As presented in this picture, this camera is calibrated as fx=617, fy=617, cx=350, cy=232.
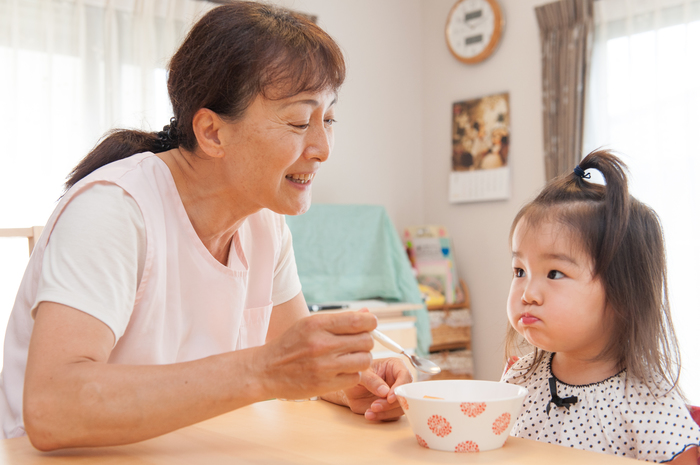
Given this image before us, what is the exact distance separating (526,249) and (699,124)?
228 centimetres

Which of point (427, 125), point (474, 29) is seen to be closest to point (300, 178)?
point (474, 29)

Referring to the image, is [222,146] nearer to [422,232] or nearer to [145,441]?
[145,441]

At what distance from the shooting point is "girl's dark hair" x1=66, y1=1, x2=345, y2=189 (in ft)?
3.38

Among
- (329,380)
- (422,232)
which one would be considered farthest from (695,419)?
(422,232)

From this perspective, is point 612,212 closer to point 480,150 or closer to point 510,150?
point 510,150

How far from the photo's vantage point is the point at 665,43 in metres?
3.03

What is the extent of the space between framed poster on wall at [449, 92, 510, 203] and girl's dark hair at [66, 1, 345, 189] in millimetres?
2800

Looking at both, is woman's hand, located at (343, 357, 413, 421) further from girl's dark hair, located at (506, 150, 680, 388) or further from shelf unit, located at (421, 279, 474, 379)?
shelf unit, located at (421, 279, 474, 379)

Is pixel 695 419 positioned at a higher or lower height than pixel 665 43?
lower

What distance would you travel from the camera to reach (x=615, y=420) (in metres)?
1.04

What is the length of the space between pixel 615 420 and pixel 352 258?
2293 millimetres

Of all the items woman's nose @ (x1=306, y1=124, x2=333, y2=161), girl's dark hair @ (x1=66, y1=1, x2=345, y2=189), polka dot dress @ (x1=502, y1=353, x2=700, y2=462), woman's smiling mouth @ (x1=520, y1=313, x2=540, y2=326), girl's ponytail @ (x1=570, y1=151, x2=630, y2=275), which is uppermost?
girl's dark hair @ (x1=66, y1=1, x2=345, y2=189)

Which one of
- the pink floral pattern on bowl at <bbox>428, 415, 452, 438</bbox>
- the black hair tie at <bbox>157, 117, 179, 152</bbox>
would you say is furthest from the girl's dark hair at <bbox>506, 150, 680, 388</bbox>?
the black hair tie at <bbox>157, 117, 179, 152</bbox>

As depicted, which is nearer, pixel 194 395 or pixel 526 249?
pixel 194 395
